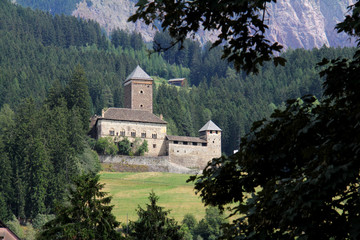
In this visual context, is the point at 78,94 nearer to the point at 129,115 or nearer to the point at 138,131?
the point at 129,115

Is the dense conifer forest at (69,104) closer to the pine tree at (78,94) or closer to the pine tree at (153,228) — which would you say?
the pine tree at (78,94)

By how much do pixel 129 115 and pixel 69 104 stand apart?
10301 mm

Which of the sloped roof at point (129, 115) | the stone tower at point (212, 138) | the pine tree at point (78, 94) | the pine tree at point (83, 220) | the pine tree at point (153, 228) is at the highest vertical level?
the pine tree at point (78, 94)

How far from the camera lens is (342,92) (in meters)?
8.71

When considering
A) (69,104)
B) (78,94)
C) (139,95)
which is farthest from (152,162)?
(139,95)

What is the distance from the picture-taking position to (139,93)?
109m

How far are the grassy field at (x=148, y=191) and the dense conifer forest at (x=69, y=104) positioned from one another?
4631 millimetres

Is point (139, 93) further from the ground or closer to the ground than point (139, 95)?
further from the ground

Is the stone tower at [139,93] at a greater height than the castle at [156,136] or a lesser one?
greater

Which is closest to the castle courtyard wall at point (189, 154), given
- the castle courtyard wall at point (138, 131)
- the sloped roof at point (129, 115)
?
the castle courtyard wall at point (138, 131)

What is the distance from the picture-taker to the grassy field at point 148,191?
67.3m

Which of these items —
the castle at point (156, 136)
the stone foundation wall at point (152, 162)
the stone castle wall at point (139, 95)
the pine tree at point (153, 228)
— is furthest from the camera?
the stone castle wall at point (139, 95)

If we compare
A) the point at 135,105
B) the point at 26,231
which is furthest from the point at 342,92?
the point at 135,105

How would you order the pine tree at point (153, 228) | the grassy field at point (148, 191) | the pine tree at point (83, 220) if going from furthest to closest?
the grassy field at point (148, 191)
the pine tree at point (153, 228)
the pine tree at point (83, 220)
